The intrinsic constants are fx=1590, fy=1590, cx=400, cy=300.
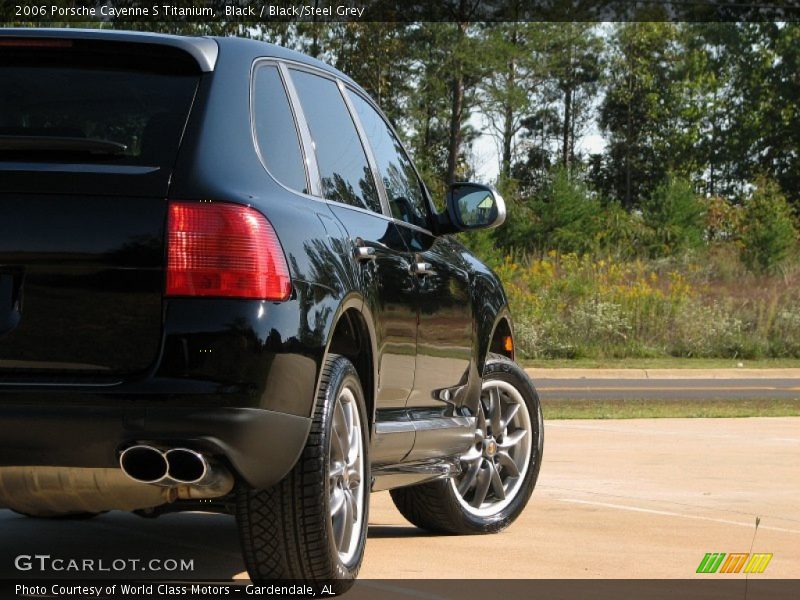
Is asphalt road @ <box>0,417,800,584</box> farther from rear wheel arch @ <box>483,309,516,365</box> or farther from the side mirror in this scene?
the side mirror

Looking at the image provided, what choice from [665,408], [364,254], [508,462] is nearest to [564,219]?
[665,408]

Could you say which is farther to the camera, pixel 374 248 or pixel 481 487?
pixel 481 487

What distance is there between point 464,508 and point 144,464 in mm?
2958

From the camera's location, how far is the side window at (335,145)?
5746 mm

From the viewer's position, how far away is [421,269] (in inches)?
248

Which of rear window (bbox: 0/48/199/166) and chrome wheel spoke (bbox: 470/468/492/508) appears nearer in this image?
rear window (bbox: 0/48/199/166)

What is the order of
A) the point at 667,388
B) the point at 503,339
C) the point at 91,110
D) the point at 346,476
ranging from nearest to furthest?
1. the point at 91,110
2. the point at 346,476
3. the point at 503,339
4. the point at 667,388

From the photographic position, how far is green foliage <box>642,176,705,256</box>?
154 feet

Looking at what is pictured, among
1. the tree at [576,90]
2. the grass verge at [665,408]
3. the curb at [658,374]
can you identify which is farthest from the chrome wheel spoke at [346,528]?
the tree at [576,90]

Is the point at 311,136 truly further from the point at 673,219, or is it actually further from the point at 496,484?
the point at 673,219

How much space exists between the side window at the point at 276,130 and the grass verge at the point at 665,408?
9815mm

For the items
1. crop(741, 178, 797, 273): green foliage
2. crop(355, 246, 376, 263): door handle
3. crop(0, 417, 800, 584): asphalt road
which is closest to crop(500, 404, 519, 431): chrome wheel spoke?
crop(0, 417, 800, 584): asphalt road

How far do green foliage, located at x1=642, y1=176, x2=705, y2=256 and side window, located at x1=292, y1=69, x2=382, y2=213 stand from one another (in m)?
40.2

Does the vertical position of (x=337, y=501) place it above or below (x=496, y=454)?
above
